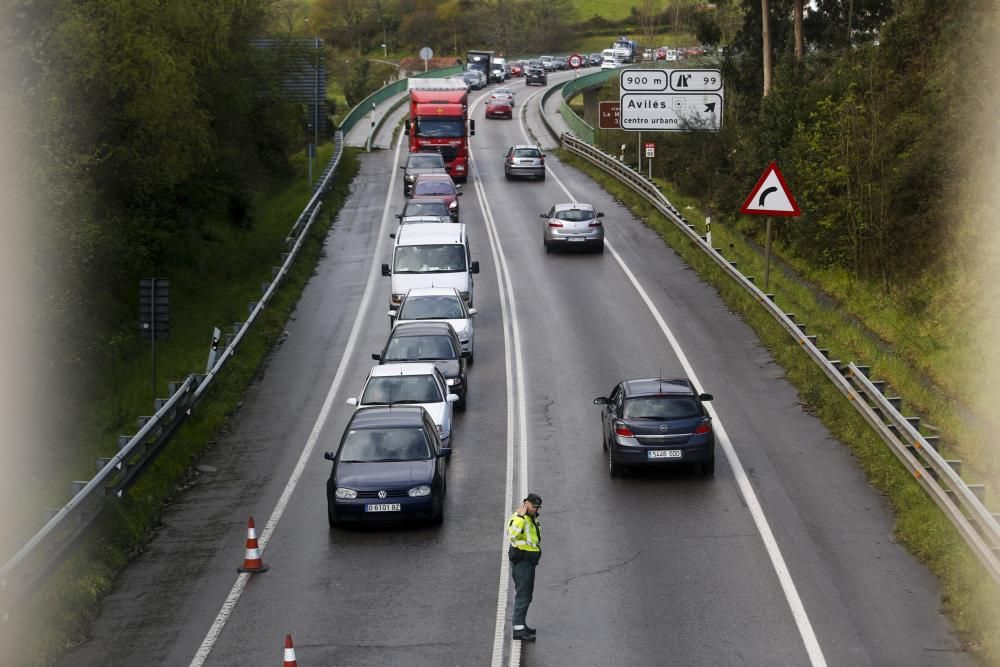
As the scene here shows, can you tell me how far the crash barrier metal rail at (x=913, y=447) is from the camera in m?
14.4

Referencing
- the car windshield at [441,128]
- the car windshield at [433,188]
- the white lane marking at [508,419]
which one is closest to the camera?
the white lane marking at [508,419]

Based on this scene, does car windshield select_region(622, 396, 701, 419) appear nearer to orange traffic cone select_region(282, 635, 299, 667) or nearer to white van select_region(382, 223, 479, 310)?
orange traffic cone select_region(282, 635, 299, 667)

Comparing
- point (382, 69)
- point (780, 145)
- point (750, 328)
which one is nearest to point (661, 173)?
point (780, 145)

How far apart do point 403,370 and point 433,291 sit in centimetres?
658

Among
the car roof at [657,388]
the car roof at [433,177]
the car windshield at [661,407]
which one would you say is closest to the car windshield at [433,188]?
the car roof at [433,177]

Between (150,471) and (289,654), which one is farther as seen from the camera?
(150,471)

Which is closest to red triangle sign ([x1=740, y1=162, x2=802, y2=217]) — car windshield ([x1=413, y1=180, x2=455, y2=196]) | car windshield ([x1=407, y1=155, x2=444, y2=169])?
car windshield ([x1=413, y1=180, x2=455, y2=196])

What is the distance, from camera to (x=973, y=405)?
22.6 m

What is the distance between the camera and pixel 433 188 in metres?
45.2

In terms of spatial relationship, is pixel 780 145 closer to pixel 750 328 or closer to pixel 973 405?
pixel 750 328

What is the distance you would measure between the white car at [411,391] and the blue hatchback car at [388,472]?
211cm

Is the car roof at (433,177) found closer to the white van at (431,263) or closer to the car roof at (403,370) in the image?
the white van at (431,263)

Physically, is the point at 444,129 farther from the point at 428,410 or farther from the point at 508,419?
the point at 428,410

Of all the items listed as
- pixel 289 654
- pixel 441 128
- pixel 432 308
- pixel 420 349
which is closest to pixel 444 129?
pixel 441 128
